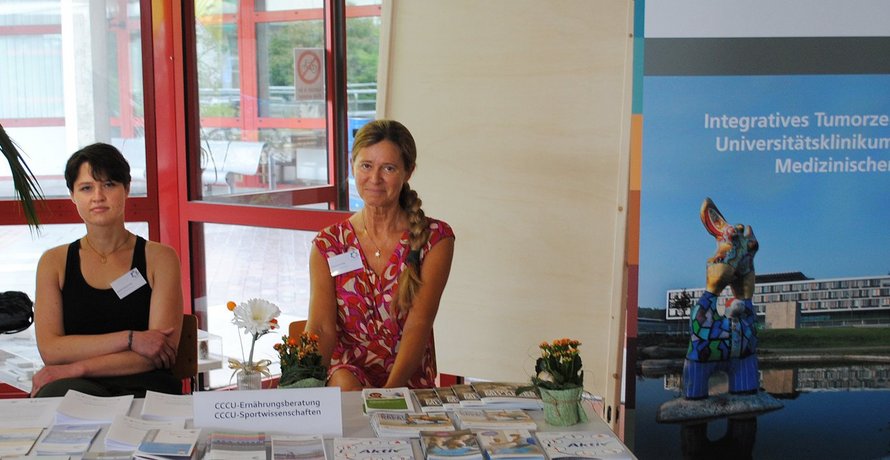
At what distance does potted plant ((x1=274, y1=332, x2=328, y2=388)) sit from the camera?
223 centimetres

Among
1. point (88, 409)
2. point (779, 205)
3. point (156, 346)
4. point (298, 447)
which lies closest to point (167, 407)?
point (88, 409)

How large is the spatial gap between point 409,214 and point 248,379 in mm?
1001

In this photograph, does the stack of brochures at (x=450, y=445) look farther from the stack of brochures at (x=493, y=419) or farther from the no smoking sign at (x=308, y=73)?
the no smoking sign at (x=308, y=73)

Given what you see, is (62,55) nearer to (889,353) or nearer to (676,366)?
(676,366)

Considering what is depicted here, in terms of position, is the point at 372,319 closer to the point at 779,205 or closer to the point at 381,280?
the point at 381,280

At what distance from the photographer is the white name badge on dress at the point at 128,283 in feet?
10.4

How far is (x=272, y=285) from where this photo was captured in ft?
15.7

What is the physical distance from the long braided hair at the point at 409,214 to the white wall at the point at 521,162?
1.29ft

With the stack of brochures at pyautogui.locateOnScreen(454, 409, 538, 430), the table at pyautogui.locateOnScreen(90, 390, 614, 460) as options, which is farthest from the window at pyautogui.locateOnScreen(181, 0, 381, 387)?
the stack of brochures at pyautogui.locateOnScreen(454, 409, 538, 430)

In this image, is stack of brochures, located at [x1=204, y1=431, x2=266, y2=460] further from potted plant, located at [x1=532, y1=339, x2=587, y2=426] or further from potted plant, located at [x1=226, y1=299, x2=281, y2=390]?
potted plant, located at [x1=532, y1=339, x2=587, y2=426]

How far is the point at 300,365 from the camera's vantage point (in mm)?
2256

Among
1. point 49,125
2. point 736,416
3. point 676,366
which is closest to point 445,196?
point 676,366

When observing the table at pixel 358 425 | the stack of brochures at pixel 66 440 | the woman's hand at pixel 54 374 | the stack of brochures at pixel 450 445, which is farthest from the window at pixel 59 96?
the stack of brochures at pixel 450 445

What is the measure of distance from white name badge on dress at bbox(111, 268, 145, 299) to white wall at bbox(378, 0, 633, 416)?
3.50 ft
